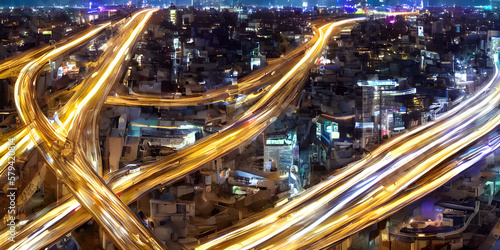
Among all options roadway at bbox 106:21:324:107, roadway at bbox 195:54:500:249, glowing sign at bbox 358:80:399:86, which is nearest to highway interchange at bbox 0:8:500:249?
roadway at bbox 195:54:500:249

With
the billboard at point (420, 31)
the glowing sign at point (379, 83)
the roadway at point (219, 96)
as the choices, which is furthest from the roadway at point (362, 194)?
the billboard at point (420, 31)

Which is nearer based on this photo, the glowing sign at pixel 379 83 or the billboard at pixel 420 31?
the glowing sign at pixel 379 83

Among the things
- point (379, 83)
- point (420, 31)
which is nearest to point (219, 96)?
point (379, 83)

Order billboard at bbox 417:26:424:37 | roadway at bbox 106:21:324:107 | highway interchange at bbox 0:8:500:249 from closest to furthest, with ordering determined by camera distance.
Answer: highway interchange at bbox 0:8:500:249, roadway at bbox 106:21:324:107, billboard at bbox 417:26:424:37

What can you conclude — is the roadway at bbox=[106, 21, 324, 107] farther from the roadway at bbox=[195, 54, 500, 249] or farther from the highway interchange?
the roadway at bbox=[195, 54, 500, 249]

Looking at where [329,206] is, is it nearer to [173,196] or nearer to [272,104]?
[173,196]

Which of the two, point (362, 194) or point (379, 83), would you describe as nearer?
point (362, 194)

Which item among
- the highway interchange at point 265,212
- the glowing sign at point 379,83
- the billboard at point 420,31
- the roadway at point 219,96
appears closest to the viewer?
the highway interchange at point 265,212

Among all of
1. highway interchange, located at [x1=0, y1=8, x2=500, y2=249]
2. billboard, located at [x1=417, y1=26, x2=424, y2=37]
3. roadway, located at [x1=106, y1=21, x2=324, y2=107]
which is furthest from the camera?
billboard, located at [x1=417, y1=26, x2=424, y2=37]

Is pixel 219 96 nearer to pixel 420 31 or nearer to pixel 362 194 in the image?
pixel 362 194

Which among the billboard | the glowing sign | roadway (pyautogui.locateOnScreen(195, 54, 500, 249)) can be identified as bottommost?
roadway (pyautogui.locateOnScreen(195, 54, 500, 249))

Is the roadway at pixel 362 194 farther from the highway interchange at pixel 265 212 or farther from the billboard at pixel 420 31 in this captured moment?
the billboard at pixel 420 31
